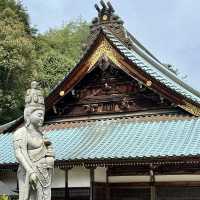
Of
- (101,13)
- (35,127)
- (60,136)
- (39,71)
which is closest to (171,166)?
(60,136)

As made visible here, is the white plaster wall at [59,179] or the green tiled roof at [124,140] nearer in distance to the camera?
the green tiled roof at [124,140]

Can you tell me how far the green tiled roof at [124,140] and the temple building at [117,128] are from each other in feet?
0.09

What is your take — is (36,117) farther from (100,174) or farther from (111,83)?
(111,83)

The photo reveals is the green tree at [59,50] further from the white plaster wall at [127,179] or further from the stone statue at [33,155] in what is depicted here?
the stone statue at [33,155]

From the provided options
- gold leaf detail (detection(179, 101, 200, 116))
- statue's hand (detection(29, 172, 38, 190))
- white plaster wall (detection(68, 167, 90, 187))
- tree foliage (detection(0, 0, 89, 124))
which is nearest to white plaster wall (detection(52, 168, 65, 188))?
white plaster wall (detection(68, 167, 90, 187))

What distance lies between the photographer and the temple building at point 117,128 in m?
14.3

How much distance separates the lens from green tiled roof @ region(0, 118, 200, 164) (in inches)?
548

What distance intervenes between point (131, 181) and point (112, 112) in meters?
2.35

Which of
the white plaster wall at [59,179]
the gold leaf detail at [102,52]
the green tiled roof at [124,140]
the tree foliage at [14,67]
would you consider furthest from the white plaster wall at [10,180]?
the tree foliage at [14,67]

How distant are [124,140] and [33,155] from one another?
693 cm

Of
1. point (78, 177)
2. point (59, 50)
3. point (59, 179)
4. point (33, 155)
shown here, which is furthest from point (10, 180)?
point (59, 50)

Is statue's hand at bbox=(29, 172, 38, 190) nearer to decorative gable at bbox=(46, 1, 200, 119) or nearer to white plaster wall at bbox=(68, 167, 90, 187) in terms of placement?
white plaster wall at bbox=(68, 167, 90, 187)

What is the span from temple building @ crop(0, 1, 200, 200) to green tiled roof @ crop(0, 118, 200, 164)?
3 cm

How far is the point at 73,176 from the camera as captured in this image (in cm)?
1606
